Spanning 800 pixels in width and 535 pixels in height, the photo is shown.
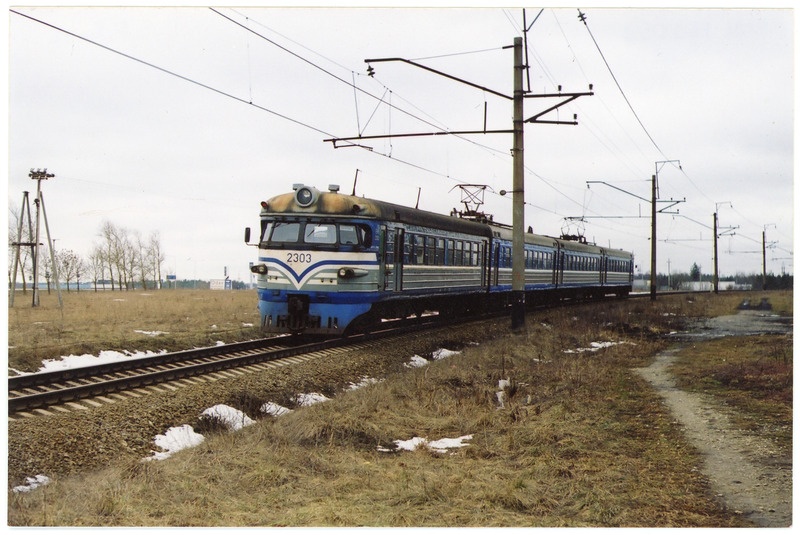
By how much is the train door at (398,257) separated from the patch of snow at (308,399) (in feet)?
20.0

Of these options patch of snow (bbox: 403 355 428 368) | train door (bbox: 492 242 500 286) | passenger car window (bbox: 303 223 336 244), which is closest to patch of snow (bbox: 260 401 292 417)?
patch of snow (bbox: 403 355 428 368)

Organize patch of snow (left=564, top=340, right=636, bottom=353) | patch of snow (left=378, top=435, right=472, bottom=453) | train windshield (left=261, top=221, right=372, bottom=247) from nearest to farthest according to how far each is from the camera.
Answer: patch of snow (left=378, top=435, right=472, bottom=453) → train windshield (left=261, top=221, right=372, bottom=247) → patch of snow (left=564, top=340, right=636, bottom=353)

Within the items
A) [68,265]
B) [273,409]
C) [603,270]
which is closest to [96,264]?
[68,265]

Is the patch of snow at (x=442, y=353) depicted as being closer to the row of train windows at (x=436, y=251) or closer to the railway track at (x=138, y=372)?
the railway track at (x=138, y=372)

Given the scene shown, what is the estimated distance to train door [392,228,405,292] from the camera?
17281 millimetres

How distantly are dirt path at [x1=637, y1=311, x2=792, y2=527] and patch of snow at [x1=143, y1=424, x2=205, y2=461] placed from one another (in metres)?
5.75

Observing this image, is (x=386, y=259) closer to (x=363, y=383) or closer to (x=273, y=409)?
(x=363, y=383)

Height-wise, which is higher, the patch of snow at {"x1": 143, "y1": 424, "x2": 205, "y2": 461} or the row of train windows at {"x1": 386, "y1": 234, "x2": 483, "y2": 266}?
the row of train windows at {"x1": 386, "y1": 234, "x2": 483, "y2": 266}

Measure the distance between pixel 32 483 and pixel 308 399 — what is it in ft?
15.5

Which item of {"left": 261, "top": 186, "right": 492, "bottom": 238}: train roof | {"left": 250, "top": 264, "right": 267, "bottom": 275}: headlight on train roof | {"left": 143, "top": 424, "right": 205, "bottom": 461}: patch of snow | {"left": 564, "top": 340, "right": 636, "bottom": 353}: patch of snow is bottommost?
{"left": 143, "top": 424, "right": 205, "bottom": 461}: patch of snow

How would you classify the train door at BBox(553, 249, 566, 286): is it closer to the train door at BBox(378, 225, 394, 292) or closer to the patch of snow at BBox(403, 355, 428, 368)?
the train door at BBox(378, 225, 394, 292)

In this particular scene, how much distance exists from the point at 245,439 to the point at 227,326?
1360 centimetres

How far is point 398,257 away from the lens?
1745 centimetres

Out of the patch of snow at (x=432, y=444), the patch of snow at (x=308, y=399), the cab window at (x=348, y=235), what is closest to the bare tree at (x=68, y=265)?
the cab window at (x=348, y=235)
